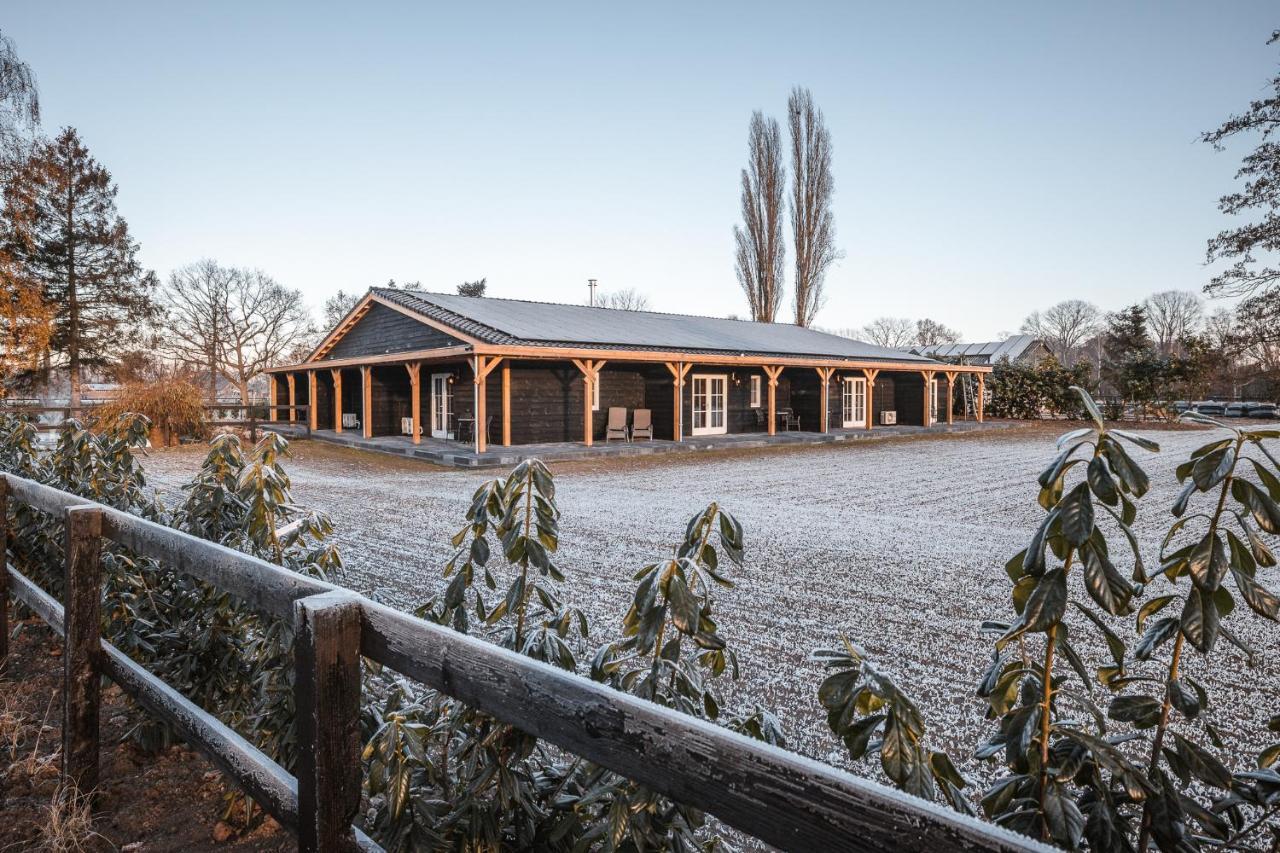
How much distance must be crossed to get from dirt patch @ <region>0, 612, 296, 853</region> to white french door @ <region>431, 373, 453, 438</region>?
1371 cm

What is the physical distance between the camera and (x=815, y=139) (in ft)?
99.2

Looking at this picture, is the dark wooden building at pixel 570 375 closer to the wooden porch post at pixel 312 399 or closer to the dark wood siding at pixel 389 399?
the dark wood siding at pixel 389 399

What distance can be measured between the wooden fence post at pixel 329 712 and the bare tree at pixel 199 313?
36.1 m

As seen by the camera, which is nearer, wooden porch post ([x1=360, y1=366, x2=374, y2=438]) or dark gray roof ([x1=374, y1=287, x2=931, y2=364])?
dark gray roof ([x1=374, y1=287, x2=931, y2=364])

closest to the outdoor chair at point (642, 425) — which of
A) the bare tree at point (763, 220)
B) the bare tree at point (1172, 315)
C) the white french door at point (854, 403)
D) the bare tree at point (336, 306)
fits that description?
the white french door at point (854, 403)

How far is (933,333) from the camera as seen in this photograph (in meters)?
58.3

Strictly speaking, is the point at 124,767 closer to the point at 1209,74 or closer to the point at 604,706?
the point at 604,706

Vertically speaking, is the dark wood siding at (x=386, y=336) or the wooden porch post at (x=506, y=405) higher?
the dark wood siding at (x=386, y=336)

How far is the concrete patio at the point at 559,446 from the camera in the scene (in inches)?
504

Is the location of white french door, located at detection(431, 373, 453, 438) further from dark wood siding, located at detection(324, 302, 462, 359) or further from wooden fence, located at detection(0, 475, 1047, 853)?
wooden fence, located at detection(0, 475, 1047, 853)

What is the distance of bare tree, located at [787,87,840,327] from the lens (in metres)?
29.8

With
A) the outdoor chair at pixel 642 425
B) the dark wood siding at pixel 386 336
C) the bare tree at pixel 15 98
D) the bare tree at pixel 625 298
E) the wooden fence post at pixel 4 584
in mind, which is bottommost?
the wooden fence post at pixel 4 584

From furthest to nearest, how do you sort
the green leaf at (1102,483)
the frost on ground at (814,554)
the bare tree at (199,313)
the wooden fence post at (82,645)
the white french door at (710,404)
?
the bare tree at (199,313) < the white french door at (710,404) < the frost on ground at (814,554) < the wooden fence post at (82,645) < the green leaf at (1102,483)

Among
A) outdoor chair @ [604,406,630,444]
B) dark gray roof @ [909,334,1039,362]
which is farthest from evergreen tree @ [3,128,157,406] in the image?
dark gray roof @ [909,334,1039,362]
